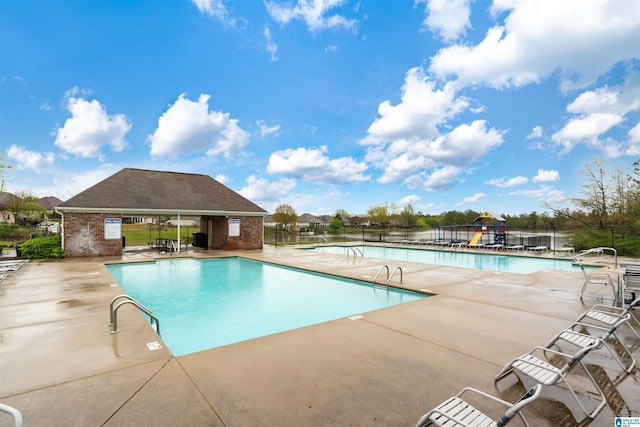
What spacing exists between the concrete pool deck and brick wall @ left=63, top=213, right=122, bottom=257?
33.1ft

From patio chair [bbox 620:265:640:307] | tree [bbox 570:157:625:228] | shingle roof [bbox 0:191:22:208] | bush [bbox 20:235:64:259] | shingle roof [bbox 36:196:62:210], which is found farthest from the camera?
shingle roof [bbox 36:196:62:210]

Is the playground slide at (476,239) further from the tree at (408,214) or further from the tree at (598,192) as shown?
the tree at (408,214)

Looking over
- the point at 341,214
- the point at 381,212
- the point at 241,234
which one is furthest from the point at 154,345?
the point at 341,214

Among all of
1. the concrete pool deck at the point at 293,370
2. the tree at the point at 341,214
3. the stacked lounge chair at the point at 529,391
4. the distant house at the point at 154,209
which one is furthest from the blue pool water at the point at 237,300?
the tree at the point at 341,214

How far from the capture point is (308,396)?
9.87 feet

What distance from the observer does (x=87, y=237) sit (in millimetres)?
15297

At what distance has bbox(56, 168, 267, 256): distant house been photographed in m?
15.2

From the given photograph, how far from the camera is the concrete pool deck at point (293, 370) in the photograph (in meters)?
2.74

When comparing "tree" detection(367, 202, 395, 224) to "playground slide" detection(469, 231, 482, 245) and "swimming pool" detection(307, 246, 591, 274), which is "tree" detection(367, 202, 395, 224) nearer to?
"playground slide" detection(469, 231, 482, 245)

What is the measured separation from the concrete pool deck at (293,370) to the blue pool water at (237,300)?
1.29m

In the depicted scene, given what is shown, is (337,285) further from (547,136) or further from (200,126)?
(547,136)

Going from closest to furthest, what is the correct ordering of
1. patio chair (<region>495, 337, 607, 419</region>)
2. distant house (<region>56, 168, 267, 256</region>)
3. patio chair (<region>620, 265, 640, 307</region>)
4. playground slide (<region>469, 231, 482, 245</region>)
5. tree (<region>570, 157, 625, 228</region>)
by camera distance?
patio chair (<region>495, 337, 607, 419</region>) → patio chair (<region>620, 265, 640, 307</region>) → distant house (<region>56, 168, 267, 256</region>) → tree (<region>570, 157, 625, 228</region>) → playground slide (<region>469, 231, 482, 245</region>)

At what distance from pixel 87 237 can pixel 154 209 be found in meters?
3.25

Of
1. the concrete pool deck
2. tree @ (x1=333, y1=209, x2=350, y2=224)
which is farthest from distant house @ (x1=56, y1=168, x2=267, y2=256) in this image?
tree @ (x1=333, y1=209, x2=350, y2=224)
